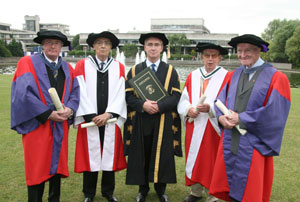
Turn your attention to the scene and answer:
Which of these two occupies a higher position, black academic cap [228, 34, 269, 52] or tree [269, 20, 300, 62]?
tree [269, 20, 300, 62]

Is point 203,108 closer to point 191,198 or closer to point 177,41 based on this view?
point 191,198

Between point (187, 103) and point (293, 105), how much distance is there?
10155mm

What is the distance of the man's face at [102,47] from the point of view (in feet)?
13.2

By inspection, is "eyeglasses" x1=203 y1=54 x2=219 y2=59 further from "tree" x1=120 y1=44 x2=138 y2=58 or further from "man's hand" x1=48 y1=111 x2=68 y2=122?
"tree" x1=120 y1=44 x2=138 y2=58

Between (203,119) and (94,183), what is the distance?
1856mm

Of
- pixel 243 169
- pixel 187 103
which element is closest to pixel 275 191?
pixel 243 169

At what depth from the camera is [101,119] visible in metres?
3.85

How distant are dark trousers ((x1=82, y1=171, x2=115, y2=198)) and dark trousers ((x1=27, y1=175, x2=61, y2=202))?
42 cm

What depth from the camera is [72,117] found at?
12.8 ft

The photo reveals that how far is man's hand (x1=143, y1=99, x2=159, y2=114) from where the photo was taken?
383 cm

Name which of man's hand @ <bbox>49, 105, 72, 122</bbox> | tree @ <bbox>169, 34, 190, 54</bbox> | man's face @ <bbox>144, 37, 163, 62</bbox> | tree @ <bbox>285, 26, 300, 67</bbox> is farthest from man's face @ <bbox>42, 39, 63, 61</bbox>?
tree @ <bbox>169, 34, 190, 54</bbox>

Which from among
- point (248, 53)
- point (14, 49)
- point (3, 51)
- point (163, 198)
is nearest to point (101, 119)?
point (163, 198)

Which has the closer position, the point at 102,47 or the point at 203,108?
the point at 203,108

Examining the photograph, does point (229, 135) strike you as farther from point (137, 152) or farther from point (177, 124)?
point (137, 152)
